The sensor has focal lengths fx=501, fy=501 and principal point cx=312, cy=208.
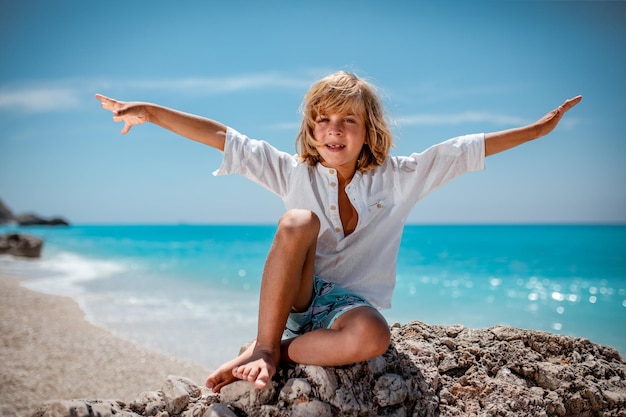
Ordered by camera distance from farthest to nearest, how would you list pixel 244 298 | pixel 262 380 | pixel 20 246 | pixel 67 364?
pixel 20 246 < pixel 244 298 < pixel 67 364 < pixel 262 380

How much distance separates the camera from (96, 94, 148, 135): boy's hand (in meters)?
2.56

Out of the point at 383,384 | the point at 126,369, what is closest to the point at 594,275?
the point at 126,369

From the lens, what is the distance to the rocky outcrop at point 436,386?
2.08 metres

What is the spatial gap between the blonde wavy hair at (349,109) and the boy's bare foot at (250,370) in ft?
3.45

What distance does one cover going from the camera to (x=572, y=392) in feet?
8.05

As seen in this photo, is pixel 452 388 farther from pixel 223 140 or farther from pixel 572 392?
pixel 223 140

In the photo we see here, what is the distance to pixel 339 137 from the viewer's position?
2.60 metres

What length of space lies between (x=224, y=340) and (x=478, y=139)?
16.2 feet

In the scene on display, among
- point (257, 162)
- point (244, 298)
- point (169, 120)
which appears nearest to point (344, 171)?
point (257, 162)

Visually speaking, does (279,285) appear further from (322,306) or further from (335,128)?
(335,128)

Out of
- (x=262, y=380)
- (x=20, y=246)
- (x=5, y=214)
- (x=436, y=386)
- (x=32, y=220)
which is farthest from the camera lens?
(x=32, y=220)

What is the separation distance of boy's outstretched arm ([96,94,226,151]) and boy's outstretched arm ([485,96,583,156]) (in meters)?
1.42

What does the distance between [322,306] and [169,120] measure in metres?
1.22

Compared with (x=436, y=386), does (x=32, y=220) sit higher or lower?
lower
